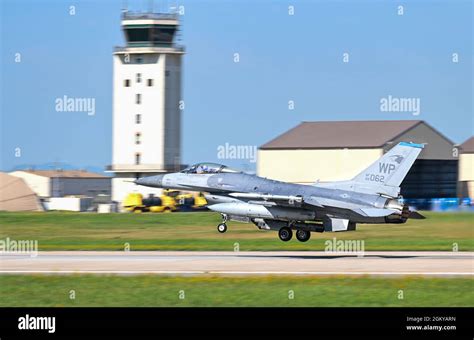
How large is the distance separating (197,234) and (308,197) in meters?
14.9

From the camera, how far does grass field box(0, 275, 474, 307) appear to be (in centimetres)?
2319

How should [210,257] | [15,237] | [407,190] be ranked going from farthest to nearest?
[407,190]
[15,237]
[210,257]

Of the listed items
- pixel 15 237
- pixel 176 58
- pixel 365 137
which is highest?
pixel 176 58

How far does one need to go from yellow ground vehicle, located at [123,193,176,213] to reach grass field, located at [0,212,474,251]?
17.7 meters

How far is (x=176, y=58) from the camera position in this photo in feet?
308

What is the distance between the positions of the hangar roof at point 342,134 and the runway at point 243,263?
1919 inches

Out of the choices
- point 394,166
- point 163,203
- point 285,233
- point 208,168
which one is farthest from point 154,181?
point 163,203

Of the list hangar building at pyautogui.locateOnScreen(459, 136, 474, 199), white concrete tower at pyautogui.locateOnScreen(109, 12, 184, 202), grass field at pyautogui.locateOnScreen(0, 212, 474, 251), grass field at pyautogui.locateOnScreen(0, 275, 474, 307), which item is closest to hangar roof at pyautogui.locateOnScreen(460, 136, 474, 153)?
hangar building at pyautogui.locateOnScreen(459, 136, 474, 199)

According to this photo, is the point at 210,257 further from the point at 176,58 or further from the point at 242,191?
the point at 176,58

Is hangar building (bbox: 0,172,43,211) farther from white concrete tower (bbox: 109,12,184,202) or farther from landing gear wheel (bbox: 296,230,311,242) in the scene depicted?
landing gear wheel (bbox: 296,230,311,242)

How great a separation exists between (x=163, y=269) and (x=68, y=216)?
3720 centimetres

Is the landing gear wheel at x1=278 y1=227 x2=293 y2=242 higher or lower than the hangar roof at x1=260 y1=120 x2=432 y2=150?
lower

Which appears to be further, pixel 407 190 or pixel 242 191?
pixel 407 190
